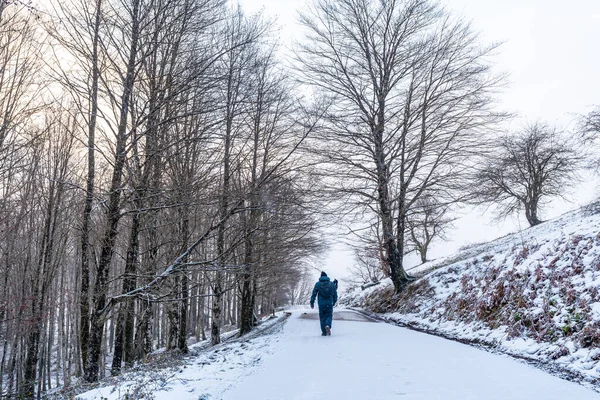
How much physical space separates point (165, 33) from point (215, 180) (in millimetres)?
2752

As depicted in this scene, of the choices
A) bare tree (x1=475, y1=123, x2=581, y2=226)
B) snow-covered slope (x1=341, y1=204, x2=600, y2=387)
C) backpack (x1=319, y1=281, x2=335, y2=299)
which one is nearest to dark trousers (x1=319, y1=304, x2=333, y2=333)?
backpack (x1=319, y1=281, x2=335, y2=299)

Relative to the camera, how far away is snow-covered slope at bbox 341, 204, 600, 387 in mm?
6137

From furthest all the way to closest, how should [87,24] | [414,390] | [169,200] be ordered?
1. [169,200]
2. [87,24]
3. [414,390]

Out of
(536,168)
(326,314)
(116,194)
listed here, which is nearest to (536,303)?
(326,314)

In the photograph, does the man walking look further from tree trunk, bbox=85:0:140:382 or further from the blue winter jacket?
tree trunk, bbox=85:0:140:382

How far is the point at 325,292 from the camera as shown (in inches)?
434

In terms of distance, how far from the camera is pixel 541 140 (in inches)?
1093

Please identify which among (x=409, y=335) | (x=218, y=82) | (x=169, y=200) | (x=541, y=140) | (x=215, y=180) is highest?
(x=541, y=140)

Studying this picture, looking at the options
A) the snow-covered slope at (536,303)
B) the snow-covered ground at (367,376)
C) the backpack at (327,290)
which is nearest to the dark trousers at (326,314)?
the backpack at (327,290)

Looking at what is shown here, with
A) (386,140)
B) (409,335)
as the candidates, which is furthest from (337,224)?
(409,335)

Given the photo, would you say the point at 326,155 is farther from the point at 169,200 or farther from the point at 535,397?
the point at 535,397

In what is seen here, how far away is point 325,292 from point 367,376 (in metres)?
5.76

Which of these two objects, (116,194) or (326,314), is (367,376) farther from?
(326,314)

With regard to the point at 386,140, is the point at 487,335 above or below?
below
